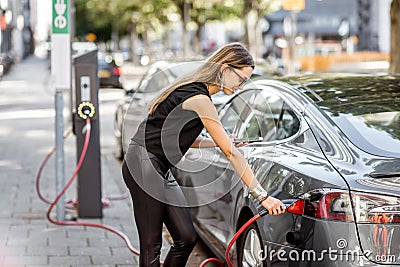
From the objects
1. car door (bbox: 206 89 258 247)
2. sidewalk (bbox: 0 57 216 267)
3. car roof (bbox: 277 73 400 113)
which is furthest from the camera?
sidewalk (bbox: 0 57 216 267)

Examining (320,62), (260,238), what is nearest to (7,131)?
(260,238)

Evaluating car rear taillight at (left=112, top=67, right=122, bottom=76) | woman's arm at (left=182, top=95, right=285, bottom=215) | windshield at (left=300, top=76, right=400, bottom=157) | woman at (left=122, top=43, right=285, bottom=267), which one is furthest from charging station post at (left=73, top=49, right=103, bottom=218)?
car rear taillight at (left=112, top=67, right=122, bottom=76)

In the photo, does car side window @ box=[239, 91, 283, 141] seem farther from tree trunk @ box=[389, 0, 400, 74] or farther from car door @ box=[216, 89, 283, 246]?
tree trunk @ box=[389, 0, 400, 74]

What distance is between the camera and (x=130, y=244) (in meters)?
7.09

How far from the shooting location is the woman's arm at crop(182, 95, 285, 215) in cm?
427

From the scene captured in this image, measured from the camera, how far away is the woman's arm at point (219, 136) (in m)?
4.27

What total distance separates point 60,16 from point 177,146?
3.87 meters

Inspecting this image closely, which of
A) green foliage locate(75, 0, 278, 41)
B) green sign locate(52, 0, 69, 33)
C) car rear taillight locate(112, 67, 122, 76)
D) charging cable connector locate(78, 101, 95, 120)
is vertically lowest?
car rear taillight locate(112, 67, 122, 76)

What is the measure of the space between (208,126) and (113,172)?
7690 millimetres

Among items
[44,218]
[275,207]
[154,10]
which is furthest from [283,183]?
[154,10]

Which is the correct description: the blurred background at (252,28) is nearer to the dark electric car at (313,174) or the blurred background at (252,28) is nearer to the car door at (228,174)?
the car door at (228,174)

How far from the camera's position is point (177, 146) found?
447 centimetres

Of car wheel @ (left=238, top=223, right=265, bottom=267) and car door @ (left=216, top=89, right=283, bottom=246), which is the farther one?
car door @ (left=216, top=89, right=283, bottom=246)

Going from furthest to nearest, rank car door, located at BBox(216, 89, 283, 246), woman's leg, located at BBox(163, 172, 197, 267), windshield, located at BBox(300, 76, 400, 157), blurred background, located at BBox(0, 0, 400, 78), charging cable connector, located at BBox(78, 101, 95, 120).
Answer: blurred background, located at BBox(0, 0, 400, 78), charging cable connector, located at BBox(78, 101, 95, 120), car door, located at BBox(216, 89, 283, 246), windshield, located at BBox(300, 76, 400, 157), woman's leg, located at BBox(163, 172, 197, 267)
